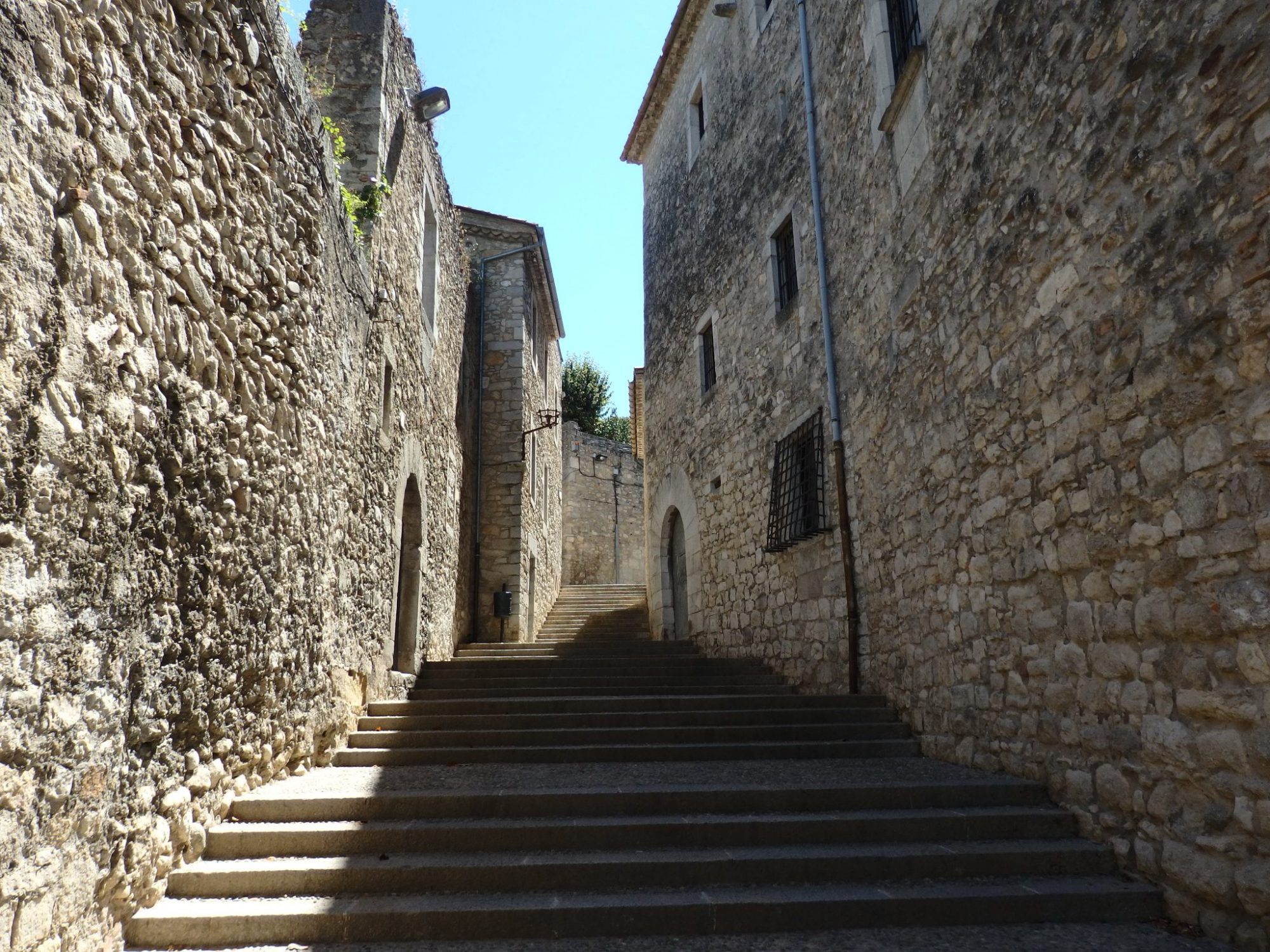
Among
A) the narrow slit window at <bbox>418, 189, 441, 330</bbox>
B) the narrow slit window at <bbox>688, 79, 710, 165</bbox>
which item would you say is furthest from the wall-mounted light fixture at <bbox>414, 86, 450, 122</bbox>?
the narrow slit window at <bbox>688, 79, 710, 165</bbox>

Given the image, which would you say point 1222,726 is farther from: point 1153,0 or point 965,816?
point 1153,0

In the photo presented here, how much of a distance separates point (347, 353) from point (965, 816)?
4434 millimetres

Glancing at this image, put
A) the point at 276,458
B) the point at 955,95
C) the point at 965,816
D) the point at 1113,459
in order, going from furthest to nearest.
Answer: the point at 955,95
the point at 276,458
the point at 965,816
the point at 1113,459

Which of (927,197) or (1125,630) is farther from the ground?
(927,197)

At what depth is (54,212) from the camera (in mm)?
2387

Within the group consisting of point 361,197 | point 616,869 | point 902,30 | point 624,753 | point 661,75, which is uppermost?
point 661,75

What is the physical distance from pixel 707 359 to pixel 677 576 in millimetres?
2827

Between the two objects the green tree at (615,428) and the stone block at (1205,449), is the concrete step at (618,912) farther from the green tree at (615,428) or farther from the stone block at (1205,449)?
the green tree at (615,428)

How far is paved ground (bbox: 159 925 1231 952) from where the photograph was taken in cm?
291

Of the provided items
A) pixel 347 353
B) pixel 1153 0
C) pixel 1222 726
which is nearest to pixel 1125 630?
pixel 1222 726

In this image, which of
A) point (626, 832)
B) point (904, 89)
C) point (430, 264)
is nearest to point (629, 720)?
point (626, 832)

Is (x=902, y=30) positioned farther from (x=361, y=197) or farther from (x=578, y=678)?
(x=578, y=678)

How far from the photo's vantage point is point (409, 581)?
7.63m

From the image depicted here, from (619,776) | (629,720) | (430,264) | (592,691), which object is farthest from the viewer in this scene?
(430,264)
